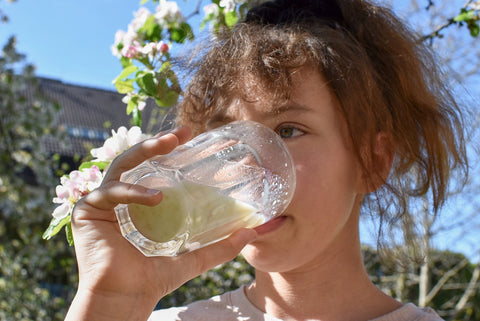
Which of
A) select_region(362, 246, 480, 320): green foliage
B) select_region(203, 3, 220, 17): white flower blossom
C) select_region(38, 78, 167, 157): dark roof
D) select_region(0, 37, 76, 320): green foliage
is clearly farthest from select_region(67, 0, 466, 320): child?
select_region(38, 78, 167, 157): dark roof

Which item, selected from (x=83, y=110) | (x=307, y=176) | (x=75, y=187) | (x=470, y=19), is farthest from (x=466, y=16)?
(x=83, y=110)

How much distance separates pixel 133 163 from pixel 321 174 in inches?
19.8

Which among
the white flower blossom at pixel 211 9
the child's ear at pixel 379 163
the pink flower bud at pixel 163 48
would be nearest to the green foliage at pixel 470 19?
the child's ear at pixel 379 163

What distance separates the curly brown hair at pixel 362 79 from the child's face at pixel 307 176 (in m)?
0.05

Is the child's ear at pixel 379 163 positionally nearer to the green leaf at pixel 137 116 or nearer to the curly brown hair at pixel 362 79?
the curly brown hair at pixel 362 79

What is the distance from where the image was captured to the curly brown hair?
1.49 m

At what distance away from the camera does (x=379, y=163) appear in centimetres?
159

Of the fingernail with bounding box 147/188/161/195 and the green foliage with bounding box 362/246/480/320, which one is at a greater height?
the green foliage with bounding box 362/246/480/320

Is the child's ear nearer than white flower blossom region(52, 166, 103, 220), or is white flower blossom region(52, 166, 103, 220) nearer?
white flower blossom region(52, 166, 103, 220)

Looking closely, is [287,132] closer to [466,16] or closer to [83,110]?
[466,16]

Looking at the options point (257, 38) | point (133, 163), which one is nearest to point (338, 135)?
point (257, 38)

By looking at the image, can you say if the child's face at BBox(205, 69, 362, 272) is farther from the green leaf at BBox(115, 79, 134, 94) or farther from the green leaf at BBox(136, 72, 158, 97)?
the green leaf at BBox(115, 79, 134, 94)

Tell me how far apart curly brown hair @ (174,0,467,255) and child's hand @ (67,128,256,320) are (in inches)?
16.8

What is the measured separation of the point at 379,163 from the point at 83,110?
865cm
